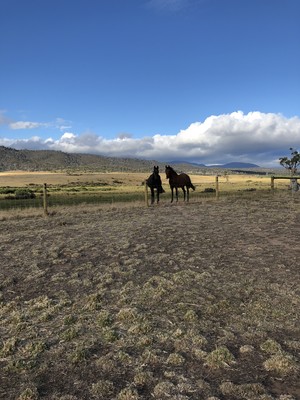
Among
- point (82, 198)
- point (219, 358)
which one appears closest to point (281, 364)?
point (219, 358)

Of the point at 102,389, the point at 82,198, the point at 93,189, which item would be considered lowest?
the point at 82,198

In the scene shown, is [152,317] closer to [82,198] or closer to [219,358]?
[219,358]

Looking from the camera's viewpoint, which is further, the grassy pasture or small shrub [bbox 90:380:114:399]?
the grassy pasture

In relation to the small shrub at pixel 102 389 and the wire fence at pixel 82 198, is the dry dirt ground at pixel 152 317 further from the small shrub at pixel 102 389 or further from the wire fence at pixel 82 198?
the wire fence at pixel 82 198

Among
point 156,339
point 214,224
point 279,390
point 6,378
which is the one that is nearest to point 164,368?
point 156,339

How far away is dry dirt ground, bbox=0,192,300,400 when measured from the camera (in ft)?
16.8

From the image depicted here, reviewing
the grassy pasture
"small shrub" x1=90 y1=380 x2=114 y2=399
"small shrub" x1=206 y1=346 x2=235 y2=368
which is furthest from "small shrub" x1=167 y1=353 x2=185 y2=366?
the grassy pasture

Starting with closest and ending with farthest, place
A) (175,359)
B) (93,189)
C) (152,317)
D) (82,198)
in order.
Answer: (175,359)
(152,317)
(82,198)
(93,189)

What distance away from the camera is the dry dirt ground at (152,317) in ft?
16.8

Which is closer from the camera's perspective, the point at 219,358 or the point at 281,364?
the point at 281,364

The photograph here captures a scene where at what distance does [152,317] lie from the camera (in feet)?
23.6

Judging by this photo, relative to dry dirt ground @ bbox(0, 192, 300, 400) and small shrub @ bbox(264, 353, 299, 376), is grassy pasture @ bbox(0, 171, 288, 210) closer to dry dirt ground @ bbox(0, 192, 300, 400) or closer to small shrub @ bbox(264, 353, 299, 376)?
dry dirt ground @ bbox(0, 192, 300, 400)

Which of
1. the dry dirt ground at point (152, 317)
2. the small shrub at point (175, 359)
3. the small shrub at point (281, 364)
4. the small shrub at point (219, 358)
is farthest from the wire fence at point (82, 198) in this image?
the small shrub at point (281, 364)

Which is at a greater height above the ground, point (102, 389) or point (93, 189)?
point (102, 389)
